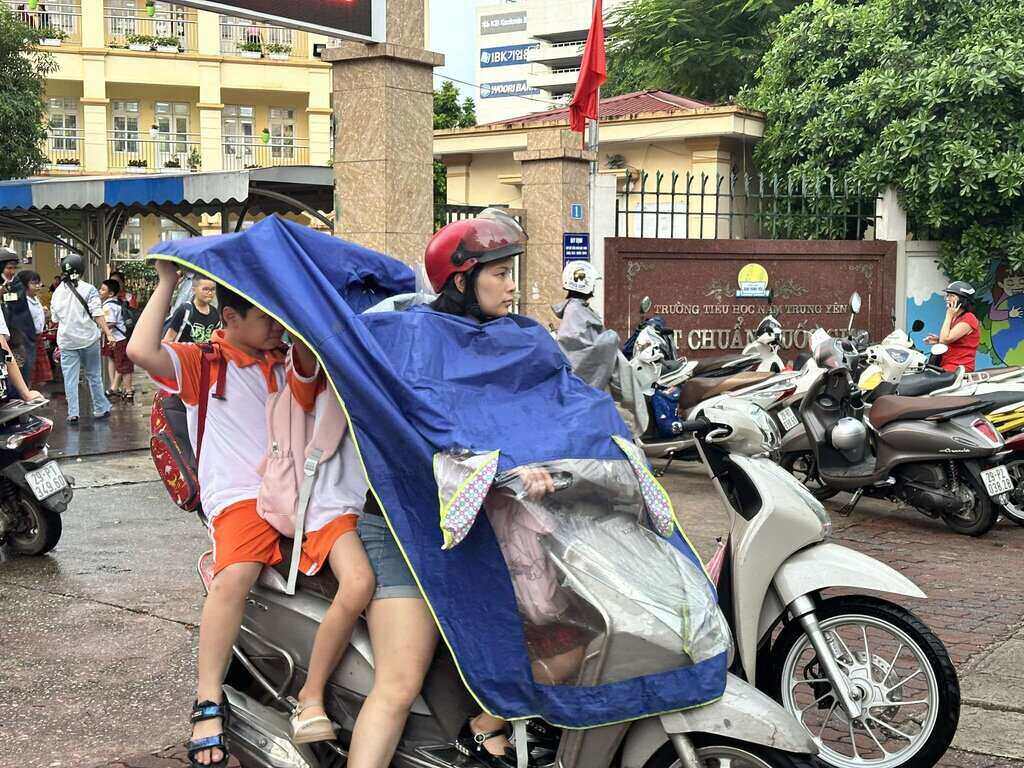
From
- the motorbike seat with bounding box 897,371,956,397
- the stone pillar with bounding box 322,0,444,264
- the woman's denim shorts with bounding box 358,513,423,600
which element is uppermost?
the stone pillar with bounding box 322,0,444,264

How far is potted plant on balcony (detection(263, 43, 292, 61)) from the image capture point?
43.6m

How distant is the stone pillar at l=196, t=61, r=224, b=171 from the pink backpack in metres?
40.9

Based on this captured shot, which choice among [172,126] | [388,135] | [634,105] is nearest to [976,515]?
[388,135]

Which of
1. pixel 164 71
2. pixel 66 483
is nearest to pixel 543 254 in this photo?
pixel 66 483

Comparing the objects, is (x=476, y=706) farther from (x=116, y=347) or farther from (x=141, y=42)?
(x=141, y=42)

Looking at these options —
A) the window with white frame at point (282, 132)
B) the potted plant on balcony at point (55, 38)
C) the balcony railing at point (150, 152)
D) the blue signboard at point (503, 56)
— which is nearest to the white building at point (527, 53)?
the blue signboard at point (503, 56)

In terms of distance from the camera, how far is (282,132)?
45312 mm

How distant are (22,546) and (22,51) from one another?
25.4 meters

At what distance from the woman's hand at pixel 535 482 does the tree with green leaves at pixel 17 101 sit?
27.5 m

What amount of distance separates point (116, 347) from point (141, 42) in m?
29.8

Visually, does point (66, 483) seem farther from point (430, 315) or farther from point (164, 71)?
point (164, 71)

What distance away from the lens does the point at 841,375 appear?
877 cm

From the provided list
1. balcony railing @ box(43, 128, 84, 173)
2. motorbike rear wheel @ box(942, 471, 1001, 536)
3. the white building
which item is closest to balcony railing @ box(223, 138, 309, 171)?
balcony railing @ box(43, 128, 84, 173)

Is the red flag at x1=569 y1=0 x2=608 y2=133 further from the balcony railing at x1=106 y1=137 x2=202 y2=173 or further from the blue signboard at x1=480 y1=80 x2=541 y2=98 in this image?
the blue signboard at x1=480 y1=80 x2=541 y2=98
